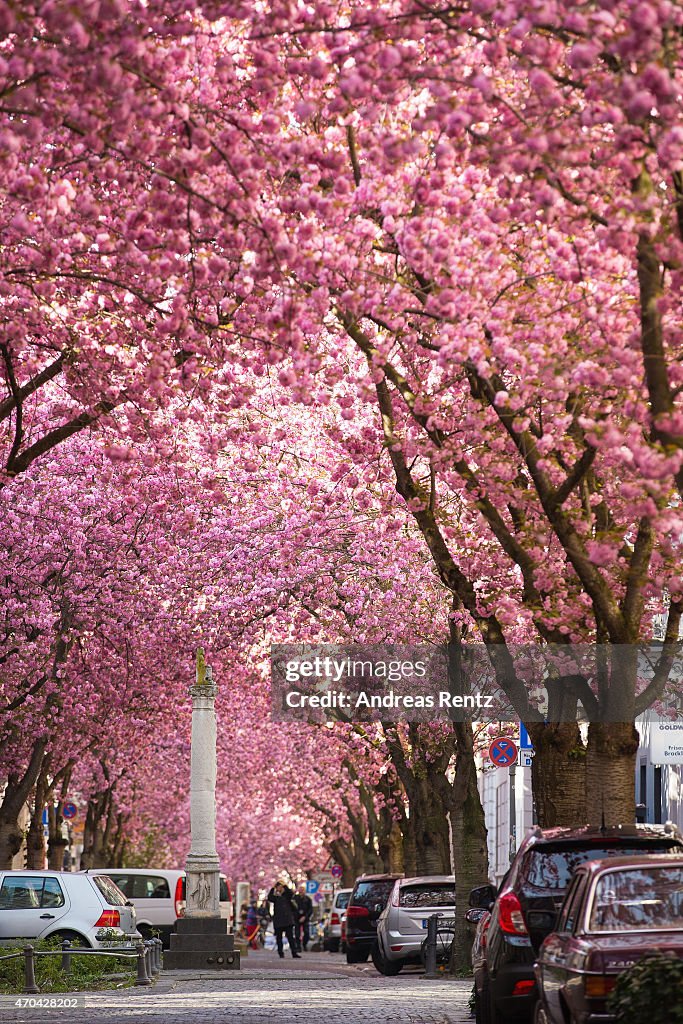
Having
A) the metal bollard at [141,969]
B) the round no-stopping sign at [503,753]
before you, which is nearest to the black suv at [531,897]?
the metal bollard at [141,969]

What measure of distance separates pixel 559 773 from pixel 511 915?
5.32m

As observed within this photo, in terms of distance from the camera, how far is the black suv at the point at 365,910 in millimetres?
34719

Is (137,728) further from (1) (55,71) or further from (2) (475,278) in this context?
(1) (55,71)

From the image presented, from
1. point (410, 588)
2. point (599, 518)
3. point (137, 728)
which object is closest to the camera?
point (599, 518)

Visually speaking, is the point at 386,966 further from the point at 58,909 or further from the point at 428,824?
the point at 428,824

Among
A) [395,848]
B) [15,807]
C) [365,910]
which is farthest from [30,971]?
[395,848]

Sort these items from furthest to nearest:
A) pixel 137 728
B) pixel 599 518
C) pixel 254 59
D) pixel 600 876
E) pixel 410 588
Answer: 1. pixel 137 728
2. pixel 410 588
3. pixel 599 518
4. pixel 254 59
5. pixel 600 876

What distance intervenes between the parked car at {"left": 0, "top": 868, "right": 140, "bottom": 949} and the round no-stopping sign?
5.93 meters

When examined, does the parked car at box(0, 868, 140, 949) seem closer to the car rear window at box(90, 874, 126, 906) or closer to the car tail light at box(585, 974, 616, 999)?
the car rear window at box(90, 874, 126, 906)

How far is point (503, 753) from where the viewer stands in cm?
2542

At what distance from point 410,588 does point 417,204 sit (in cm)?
1737

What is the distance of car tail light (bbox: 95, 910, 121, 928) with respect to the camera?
84.2 feet

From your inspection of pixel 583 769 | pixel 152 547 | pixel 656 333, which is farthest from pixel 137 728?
pixel 656 333

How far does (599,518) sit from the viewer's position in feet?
59.7
